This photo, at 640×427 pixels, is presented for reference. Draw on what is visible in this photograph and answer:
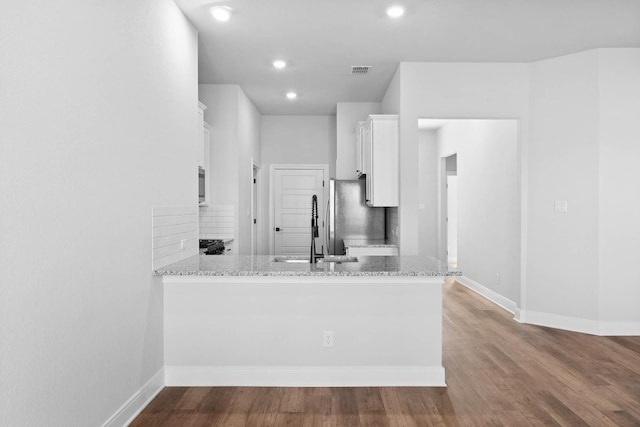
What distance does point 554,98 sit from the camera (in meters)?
4.18

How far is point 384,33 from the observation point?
3545mm

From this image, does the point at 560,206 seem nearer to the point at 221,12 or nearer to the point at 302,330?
the point at 302,330

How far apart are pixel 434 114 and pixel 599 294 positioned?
7.91ft

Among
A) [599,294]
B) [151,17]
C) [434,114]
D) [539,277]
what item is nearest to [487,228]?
[539,277]

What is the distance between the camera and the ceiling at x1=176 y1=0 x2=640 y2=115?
10.2 ft

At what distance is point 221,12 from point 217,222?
254cm

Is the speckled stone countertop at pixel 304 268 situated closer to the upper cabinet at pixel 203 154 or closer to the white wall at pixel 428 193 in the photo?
the upper cabinet at pixel 203 154

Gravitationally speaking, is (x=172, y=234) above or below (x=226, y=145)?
below

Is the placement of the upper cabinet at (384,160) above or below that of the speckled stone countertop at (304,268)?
above

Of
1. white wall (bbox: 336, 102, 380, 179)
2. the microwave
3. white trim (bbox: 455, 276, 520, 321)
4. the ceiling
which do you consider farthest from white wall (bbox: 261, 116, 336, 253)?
white trim (bbox: 455, 276, 520, 321)

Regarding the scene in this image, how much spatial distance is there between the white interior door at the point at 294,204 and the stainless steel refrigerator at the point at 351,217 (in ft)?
4.67

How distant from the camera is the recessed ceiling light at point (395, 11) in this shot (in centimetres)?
309

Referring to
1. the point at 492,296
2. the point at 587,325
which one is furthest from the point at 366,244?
the point at 587,325

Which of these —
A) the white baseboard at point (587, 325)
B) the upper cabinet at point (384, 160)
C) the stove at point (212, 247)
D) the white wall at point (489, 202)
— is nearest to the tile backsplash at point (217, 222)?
the stove at point (212, 247)
